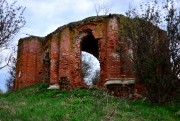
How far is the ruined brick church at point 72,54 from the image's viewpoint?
1792 cm

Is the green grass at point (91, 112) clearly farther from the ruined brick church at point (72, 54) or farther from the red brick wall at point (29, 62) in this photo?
the red brick wall at point (29, 62)

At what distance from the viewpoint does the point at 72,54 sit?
19734 millimetres

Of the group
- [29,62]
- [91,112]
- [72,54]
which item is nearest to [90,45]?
[72,54]

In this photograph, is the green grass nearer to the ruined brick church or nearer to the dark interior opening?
the ruined brick church

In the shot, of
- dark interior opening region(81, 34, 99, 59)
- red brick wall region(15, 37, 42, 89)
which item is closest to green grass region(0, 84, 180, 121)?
dark interior opening region(81, 34, 99, 59)

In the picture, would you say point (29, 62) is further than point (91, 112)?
Yes

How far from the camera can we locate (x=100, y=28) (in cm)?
1927

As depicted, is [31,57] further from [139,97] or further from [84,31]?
[139,97]

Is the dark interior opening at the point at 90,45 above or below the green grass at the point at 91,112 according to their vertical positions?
above

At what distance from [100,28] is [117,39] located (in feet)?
5.23

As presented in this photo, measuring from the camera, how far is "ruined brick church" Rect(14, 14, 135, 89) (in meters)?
17.9

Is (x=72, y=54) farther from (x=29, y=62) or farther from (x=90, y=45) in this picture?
(x=29, y=62)

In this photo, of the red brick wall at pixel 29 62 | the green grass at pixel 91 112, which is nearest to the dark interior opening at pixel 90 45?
the red brick wall at pixel 29 62

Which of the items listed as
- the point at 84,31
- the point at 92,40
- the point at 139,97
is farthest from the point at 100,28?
the point at 139,97
